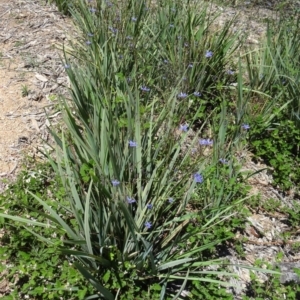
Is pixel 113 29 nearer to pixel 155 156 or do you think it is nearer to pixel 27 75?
pixel 27 75

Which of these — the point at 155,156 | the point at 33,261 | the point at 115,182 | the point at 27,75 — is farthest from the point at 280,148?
the point at 27,75

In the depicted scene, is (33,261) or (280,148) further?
(280,148)

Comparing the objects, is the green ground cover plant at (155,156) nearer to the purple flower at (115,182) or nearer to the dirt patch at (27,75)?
the purple flower at (115,182)

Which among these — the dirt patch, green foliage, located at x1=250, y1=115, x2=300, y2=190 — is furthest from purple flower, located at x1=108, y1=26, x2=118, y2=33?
green foliage, located at x1=250, y1=115, x2=300, y2=190

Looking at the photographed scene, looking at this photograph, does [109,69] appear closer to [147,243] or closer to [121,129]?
[121,129]

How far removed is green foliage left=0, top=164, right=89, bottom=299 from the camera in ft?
6.24

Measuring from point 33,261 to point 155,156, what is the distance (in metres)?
0.80

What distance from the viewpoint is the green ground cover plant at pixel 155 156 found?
1.96m

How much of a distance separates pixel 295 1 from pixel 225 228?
4.50 m

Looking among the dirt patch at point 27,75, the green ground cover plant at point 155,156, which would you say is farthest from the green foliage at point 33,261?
the dirt patch at point 27,75

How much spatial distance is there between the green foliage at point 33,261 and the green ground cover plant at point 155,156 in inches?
0.8

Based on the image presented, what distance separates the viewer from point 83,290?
1843 mm

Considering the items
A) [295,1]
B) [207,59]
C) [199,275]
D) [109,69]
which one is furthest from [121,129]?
[295,1]

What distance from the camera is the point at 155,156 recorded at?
7.39ft
